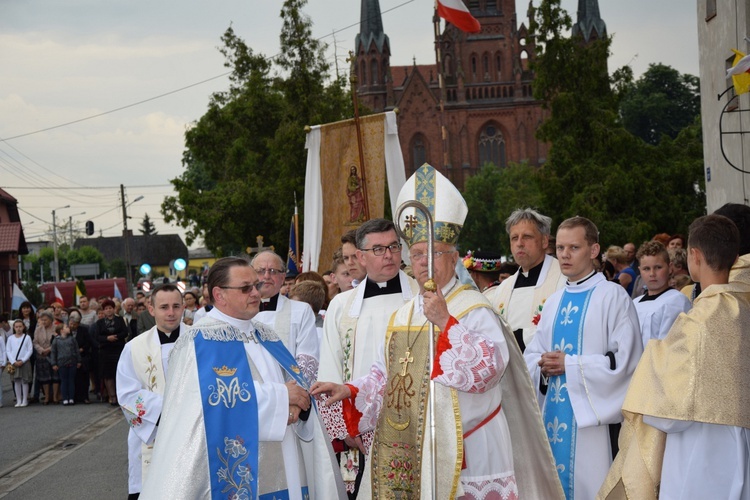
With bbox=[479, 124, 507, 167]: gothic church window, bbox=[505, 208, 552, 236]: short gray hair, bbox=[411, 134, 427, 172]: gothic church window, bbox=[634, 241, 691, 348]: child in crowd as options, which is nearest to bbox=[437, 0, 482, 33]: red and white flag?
bbox=[634, 241, 691, 348]: child in crowd

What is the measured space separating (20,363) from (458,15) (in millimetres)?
11766

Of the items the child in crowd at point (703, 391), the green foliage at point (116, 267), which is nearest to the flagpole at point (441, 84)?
the green foliage at point (116, 267)

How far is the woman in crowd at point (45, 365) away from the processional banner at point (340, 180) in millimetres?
9550

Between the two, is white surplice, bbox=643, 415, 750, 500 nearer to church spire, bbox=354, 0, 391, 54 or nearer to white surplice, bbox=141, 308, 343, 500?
white surplice, bbox=141, 308, 343, 500

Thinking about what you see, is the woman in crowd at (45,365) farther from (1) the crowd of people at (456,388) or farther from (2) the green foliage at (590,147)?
(1) the crowd of people at (456,388)

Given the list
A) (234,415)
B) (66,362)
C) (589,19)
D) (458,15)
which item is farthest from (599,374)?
(589,19)

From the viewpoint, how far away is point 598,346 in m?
6.03

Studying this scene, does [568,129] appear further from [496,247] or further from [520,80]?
[520,80]

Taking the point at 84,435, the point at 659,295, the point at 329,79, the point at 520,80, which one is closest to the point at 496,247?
the point at 520,80

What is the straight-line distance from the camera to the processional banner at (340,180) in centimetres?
1247

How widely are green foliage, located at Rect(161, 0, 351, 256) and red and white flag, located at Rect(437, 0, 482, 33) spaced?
15337mm

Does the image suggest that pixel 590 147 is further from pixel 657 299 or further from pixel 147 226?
pixel 147 226

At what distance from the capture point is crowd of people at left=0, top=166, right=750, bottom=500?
455 cm

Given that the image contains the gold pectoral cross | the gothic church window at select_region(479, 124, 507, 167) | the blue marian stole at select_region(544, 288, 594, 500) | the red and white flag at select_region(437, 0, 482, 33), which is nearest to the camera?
the gold pectoral cross
